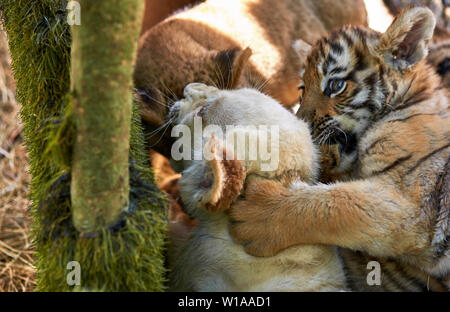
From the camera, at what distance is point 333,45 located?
311 centimetres

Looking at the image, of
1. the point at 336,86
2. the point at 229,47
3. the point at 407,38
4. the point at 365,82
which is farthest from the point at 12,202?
the point at 407,38

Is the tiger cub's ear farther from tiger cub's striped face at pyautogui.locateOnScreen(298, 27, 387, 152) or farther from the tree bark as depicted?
the tree bark

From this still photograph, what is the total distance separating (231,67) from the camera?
138 inches

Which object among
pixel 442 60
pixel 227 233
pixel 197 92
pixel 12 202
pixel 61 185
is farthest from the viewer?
pixel 12 202

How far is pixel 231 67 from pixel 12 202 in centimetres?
281

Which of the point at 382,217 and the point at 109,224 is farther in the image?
the point at 382,217

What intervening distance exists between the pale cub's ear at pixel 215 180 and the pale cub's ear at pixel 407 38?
131 centimetres

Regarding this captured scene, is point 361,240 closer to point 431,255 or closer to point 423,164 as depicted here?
point 431,255

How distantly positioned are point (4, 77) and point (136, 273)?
17.7 ft

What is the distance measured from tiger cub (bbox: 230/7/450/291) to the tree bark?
2.32ft

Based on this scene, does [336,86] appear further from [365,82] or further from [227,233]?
[227,233]

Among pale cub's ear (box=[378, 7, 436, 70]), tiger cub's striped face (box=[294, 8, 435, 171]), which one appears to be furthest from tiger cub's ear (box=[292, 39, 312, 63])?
pale cub's ear (box=[378, 7, 436, 70])

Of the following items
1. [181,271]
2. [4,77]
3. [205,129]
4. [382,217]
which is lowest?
[181,271]

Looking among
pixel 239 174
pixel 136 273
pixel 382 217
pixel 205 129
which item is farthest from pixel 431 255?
pixel 136 273
